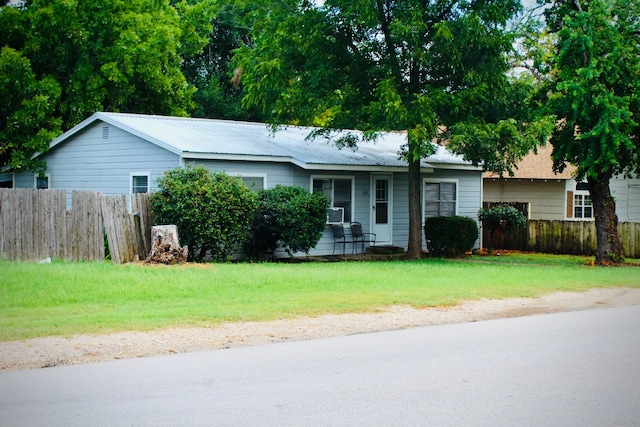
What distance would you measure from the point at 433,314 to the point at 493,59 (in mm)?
12165

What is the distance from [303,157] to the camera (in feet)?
79.0

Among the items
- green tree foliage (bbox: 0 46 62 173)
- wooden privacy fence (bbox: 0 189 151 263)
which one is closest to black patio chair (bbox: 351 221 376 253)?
wooden privacy fence (bbox: 0 189 151 263)

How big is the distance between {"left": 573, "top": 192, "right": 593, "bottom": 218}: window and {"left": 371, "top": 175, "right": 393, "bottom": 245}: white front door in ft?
39.5

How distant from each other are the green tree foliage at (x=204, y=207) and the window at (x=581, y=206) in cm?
1953

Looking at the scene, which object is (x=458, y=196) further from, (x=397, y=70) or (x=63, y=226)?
(x=63, y=226)

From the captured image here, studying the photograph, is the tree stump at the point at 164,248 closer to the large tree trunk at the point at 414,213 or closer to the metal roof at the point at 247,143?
the metal roof at the point at 247,143

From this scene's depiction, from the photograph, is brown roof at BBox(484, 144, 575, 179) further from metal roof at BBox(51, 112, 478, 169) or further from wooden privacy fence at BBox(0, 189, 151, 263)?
wooden privacy fence at BBox(0, 189, 151, 263)

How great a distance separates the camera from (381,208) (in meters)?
27.2

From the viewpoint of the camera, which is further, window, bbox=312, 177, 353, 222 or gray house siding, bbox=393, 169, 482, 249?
gray house siding, bbox=393, 169, 482, 249

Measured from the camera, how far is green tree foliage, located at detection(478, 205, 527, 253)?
94.4 ft

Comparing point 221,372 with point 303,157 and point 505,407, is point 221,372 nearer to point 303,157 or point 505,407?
point 505,407

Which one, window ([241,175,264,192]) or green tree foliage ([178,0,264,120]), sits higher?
green tree foliage ([178,0,264,120])

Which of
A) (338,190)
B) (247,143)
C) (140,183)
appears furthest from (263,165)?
(140,183)

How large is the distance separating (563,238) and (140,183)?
15911mm
